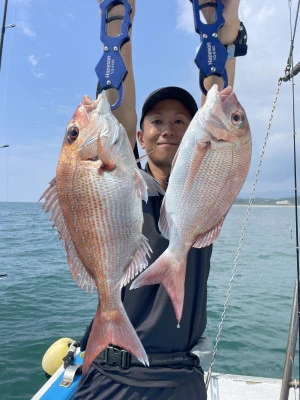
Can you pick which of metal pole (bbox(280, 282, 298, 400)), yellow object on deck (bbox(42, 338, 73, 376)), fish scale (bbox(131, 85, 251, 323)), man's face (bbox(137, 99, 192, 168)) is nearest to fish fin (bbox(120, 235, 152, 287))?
fish scale (bbox(131, 85, 251, 323))

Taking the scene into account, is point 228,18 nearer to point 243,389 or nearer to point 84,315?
point 243,389

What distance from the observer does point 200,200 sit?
1.50 metres

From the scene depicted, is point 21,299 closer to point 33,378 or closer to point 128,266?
point 33,378

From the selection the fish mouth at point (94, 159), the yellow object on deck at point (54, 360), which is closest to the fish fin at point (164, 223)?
the fish mouth at point (94, 159)

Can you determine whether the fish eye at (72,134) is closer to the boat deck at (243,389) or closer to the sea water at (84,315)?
the sea water at (84,315)

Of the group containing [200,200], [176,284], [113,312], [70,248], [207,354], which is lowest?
[207,354]

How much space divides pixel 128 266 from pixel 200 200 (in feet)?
1.40

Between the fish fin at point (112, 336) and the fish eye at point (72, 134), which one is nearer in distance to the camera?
the fish fin at point (112, 336)

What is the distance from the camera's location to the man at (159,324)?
1.87 meters

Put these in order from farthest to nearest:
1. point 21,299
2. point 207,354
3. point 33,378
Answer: point 21,299, point 33,378, point 207,354

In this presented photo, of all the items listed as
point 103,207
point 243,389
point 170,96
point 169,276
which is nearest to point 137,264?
point 169,276

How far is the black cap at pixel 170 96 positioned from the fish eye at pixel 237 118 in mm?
694

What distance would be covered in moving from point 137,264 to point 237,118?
0.78m

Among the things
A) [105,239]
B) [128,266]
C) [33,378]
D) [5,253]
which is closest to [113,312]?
[128,266]
